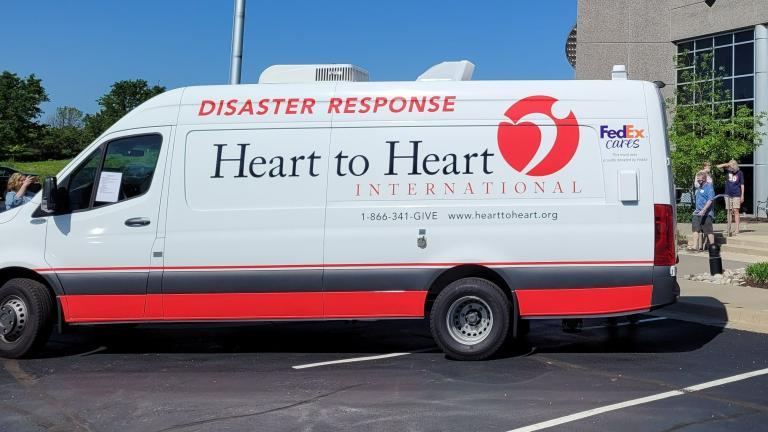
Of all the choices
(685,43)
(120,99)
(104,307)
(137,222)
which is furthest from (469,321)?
(120,99)

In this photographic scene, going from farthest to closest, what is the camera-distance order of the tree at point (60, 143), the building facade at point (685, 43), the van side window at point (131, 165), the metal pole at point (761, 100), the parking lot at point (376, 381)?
the tree at point (60, 143) → the building facade at point (685, 43) → the metal pole at point (761, 100) → the van side window at point (131, 165) → the parking lot at point (376, 381)

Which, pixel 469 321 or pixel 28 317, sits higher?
pixel 469 321

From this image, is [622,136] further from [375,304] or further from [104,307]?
[104,307]

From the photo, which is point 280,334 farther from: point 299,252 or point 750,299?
point 750,299

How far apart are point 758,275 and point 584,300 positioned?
579 centimetres

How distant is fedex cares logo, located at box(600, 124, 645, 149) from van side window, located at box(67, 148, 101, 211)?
4.84 metres

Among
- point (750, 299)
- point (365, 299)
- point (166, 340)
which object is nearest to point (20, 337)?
point (166, 340)

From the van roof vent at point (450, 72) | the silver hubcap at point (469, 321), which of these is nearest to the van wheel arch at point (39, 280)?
the silver hubcap at point (469, 321)

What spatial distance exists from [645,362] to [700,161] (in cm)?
1518

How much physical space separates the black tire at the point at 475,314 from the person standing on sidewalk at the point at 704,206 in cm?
925

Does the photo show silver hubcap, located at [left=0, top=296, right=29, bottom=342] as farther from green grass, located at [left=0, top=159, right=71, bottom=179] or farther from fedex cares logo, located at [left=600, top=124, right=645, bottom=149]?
green grass, located at [left=0, top=159, right=71, bottom=179]

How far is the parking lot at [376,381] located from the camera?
5809mm

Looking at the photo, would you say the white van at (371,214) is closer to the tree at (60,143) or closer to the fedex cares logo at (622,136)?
the fedex cares logo at (622,136)

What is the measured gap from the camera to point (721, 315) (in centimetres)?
1005
